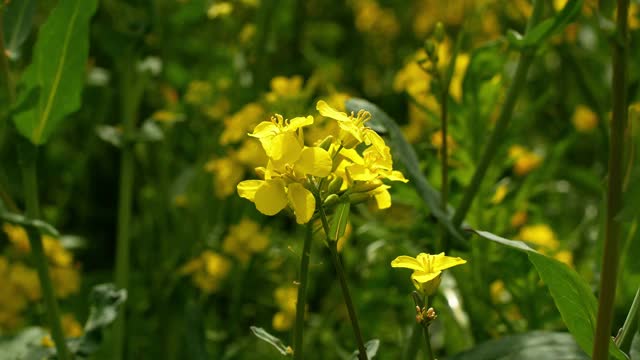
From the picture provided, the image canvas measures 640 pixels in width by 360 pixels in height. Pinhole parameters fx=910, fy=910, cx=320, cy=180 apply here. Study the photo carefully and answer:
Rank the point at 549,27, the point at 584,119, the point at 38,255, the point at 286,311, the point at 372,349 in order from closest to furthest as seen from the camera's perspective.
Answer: the point at 372,349 → the point at 549,27 → the point at 38,255 → the point at 286,311 → the point at 584,119

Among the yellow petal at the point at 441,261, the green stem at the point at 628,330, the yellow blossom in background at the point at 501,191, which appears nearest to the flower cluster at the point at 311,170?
the yellow petal at the point at 441,261

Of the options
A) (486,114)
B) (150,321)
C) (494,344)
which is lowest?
(150,321)

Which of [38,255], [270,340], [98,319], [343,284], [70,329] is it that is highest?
[343,284]

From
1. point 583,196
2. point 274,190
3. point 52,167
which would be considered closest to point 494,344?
point 274,190

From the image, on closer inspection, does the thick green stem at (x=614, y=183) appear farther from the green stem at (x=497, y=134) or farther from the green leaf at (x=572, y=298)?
the green stem at (x=497, y=134)

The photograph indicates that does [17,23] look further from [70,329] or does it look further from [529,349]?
[529,349]

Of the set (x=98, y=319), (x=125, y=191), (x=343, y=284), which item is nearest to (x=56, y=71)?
(x=98, y=319)

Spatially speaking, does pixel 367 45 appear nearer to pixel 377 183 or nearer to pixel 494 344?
pixel 494 344
